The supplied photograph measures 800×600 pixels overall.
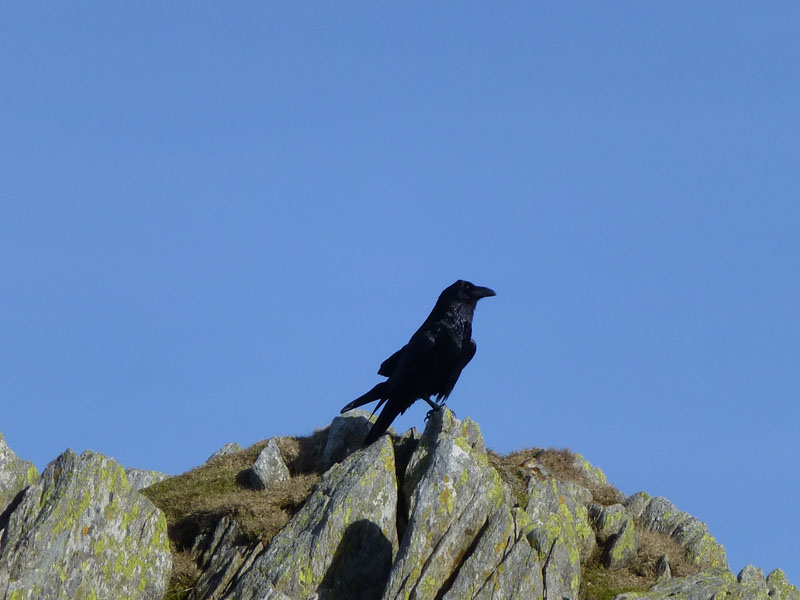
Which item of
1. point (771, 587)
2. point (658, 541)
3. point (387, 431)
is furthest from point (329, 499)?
point (771, 587)

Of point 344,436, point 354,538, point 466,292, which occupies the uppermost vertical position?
point 466,292

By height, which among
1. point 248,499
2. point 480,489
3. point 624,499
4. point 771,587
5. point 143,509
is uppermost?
point 624,499

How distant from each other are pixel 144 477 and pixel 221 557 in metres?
5.60

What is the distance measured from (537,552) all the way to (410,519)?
6.97 ft

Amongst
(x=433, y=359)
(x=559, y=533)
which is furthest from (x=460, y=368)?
(x=559, y=533)

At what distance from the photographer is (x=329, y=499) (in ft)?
61.3

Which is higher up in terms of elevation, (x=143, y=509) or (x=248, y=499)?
(x=248, y=499)

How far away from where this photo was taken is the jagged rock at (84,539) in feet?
55.6

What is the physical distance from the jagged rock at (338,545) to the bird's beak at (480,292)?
5.18 metres

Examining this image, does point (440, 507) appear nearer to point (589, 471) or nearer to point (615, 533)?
point (615, 533)

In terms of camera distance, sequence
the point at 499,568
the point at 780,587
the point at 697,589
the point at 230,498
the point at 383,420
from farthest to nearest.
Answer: the point at 383,420
the point at 230,498
the point at 780,587
the point at 697,589
the point at 499,568

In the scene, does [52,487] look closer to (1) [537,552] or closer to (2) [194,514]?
(2) [194,514]

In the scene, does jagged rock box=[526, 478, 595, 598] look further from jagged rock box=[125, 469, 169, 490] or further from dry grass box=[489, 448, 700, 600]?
jagged rock box=[125, 469, 169, 490]

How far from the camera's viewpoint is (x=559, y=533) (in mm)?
17812
